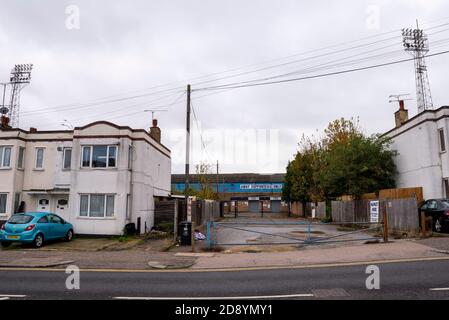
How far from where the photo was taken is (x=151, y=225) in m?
25.5

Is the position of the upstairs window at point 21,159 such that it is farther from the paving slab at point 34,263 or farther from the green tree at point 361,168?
the green tree at point 361,168

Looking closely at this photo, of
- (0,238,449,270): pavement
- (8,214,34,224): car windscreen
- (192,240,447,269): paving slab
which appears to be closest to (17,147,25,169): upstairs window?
(8,214,34,224): car windscreen

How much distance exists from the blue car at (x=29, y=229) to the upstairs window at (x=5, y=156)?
24.5ft

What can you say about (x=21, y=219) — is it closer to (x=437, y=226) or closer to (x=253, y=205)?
(x=437, y=226)

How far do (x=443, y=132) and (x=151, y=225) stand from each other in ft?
64.0

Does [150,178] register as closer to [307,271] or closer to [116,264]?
[116,264]

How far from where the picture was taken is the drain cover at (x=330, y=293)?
25.1 feet

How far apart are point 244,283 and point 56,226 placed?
13.3 m

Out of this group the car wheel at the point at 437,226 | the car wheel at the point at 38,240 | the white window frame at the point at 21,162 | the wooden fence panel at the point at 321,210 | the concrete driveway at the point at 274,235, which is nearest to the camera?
the concrete driveway at the point at 274,235

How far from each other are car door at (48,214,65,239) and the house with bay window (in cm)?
214

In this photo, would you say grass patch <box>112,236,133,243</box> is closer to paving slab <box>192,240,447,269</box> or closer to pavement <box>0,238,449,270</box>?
pavement <box>0,238,449,270</box>

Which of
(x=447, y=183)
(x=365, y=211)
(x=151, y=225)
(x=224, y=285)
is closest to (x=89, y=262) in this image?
(x=224, y=285)

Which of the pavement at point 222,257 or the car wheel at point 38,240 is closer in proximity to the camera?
the pavement at point 222,257

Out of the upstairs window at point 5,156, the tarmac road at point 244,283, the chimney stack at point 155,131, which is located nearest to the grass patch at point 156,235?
the chimney stack at point 155,131
